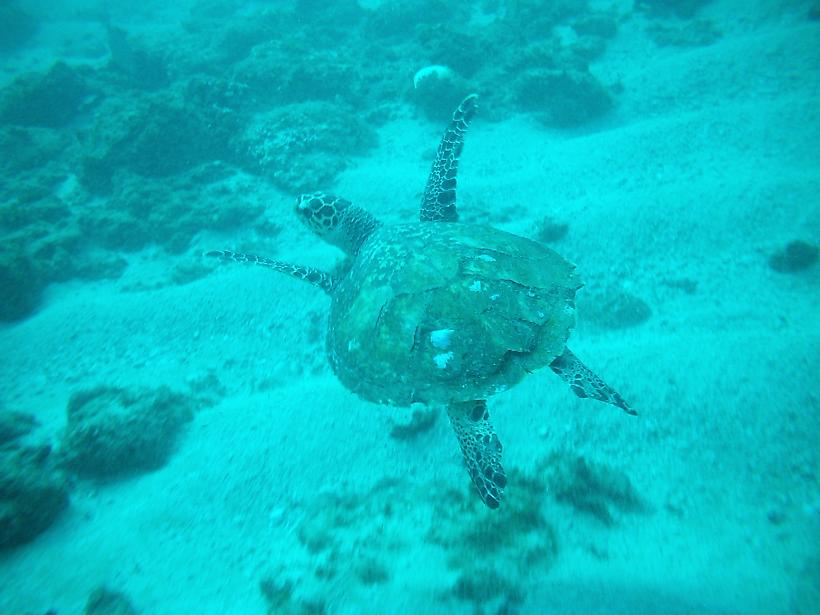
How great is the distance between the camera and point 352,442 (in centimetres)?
407

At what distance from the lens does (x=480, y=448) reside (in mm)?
3145

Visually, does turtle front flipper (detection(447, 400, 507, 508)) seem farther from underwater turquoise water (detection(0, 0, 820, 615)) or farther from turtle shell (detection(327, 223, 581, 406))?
turtle shell (detection(327, 223, 581, 406))

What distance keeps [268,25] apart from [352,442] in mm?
16685

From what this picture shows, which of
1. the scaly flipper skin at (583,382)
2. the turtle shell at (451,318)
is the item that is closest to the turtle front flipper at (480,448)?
the turtle shell at (451,318)

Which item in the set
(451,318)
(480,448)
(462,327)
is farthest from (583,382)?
(451,318)

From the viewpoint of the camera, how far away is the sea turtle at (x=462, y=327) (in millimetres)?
3127

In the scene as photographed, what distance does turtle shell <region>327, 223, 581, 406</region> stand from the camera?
3135mm

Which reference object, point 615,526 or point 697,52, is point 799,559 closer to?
point 615,526

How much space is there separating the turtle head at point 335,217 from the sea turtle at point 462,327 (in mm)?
1229

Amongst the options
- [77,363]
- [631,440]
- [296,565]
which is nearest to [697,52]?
[631,440]

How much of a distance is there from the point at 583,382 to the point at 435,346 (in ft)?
4.25

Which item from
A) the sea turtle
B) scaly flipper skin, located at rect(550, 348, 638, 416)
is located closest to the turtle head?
the sea turtle

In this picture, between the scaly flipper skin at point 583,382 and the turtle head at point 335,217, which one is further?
the turtle head at point 335,217

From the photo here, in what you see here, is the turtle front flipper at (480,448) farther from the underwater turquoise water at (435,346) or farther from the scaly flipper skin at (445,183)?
the scaly flipper skin at (445,183)
